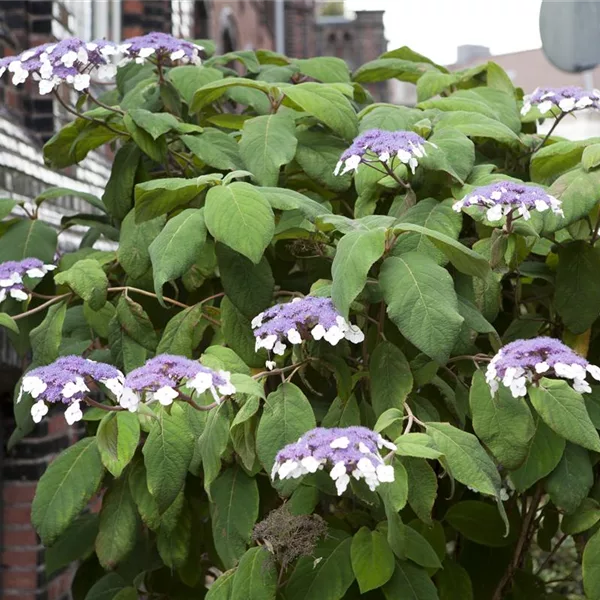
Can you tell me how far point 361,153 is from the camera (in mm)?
2365

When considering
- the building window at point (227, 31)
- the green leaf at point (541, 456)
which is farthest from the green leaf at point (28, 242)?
the building window at point (227, 31)

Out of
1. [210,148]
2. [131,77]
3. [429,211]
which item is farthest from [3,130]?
[429,211]

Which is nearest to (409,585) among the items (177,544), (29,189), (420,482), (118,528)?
(420,482)

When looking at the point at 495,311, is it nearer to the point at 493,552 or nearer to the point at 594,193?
the point at 594,193

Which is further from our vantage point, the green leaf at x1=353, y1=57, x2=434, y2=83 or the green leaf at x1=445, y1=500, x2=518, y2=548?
the green leaf at x1=353, y1=57, x2=434, y2=83

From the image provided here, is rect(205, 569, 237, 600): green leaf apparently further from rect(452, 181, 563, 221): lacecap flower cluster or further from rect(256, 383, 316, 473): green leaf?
rect(452, 181, 563, 221): lacecap flower cluster

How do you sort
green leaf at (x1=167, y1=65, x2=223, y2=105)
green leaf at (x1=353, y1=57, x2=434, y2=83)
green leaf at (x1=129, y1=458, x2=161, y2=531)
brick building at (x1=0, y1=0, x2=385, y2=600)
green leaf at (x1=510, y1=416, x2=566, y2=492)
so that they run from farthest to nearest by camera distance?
brick building at (x1=0, y1=0, x2=385, y2=600) → green leaf at (x1=353, y1=57, x2=434, y2=83) → green leaf at (x1=167, y1=65, x2=223, y2=105) → green leaf at (x1=129, y1=458, x2=161, y2=531) → green leaf at (x1=510, y1=416, x2=566, y2=492)

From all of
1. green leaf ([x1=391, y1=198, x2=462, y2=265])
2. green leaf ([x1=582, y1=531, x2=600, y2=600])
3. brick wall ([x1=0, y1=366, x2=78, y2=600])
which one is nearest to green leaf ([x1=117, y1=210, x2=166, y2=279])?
green leaf ([x1=391, y1=198, x2=462, y2=265])

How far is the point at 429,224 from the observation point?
2.44m

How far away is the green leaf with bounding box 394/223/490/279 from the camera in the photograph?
6.86 ft

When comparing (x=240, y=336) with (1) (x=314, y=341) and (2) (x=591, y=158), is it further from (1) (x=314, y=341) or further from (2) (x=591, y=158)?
(2) (x=591, y=158)

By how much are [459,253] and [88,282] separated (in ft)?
2.87

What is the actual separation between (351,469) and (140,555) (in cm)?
124

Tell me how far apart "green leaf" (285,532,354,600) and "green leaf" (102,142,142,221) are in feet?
→ 3.53
